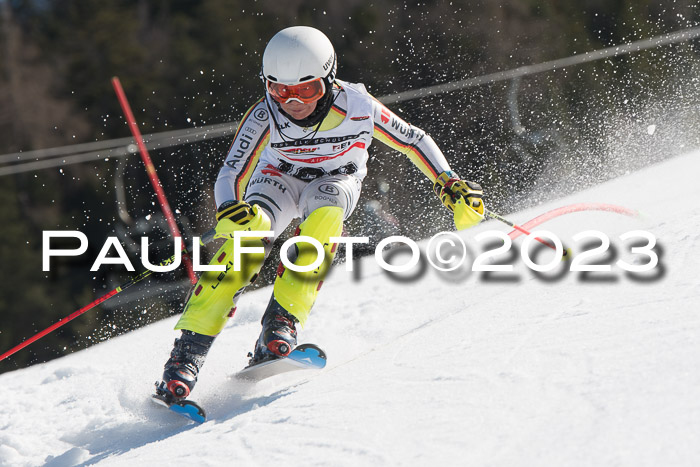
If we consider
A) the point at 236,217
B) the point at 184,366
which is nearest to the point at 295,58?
the point at 236,217

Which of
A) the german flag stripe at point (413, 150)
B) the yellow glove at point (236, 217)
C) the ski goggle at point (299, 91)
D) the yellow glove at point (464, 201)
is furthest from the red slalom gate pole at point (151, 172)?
the yellow glove at point (464, 201)

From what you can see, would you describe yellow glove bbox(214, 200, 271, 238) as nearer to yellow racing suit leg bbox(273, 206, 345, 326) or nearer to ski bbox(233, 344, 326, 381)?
yellow racing suit leg bbox(273, 206, 345, 326)

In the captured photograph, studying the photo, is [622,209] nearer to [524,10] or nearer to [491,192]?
[491,192]

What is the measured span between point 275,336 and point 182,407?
43cm

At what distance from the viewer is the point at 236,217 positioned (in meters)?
2.87

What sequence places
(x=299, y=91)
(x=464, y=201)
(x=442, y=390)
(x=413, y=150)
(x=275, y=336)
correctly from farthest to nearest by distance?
1. (x=413, y=150)
2. (x=464, y=201)
3. (x=299, y=91)
4. (x=275, y=336)
5. (x=442, y=390)

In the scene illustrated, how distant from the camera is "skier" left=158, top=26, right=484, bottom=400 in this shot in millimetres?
2844

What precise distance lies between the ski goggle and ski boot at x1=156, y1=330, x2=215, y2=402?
3.27ft

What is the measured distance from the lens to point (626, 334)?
85.0 inches

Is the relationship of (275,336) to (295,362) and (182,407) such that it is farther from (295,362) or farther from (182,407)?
(182,407)

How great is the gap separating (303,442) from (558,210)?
2.87 m

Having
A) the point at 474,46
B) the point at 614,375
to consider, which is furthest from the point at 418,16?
the point at 614,375

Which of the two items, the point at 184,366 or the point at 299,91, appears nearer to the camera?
the point at 184,366

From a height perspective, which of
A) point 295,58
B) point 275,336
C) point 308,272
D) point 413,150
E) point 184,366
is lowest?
point 184,366
